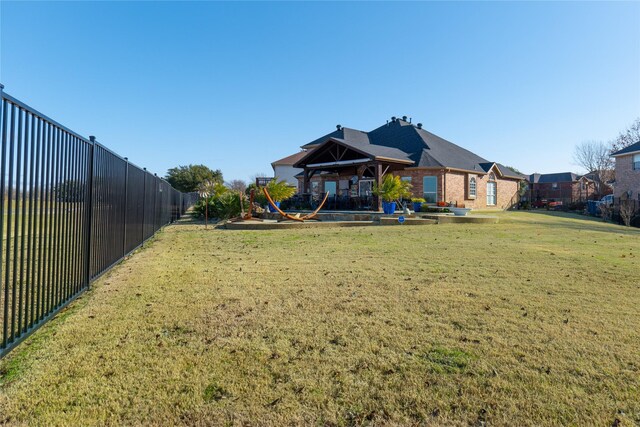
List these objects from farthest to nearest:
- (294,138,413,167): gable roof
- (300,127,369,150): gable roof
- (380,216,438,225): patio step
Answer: (300,127,369,150): gable roof → (294,138,413,167): gable roof → (380,216,438,225): patio step

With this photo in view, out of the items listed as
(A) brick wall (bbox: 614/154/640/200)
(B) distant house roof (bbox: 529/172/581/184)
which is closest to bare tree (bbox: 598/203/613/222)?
(A) brick wall (bbox: 614/154/640/200)

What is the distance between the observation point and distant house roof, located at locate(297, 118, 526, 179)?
2236 centimetres

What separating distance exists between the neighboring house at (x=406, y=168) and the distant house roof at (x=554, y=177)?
27.1 metres

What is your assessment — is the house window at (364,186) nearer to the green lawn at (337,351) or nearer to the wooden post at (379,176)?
the wooden post at (379,176)

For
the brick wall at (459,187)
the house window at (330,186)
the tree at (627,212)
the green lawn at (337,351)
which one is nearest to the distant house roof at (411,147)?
the brick wall at (459,187)

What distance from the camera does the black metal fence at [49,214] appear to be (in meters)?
2.64

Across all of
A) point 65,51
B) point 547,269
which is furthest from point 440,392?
point 65,51

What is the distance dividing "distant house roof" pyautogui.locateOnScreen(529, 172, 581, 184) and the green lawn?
54.1 metres

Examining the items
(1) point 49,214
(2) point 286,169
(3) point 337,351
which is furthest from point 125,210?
(2) point 286,169

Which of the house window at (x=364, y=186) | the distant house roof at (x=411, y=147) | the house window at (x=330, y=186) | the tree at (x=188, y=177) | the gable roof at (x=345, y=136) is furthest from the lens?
the tree at (x=188, y=177)

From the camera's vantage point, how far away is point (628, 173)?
27.8 meters

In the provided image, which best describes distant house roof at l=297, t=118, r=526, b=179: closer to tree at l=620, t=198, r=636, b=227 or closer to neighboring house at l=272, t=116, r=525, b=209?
neighboring house at l=272, t=116, r=525, b=209

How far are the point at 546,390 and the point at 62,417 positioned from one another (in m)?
3.00

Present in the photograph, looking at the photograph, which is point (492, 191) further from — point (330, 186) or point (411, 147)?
point (330, 186)
